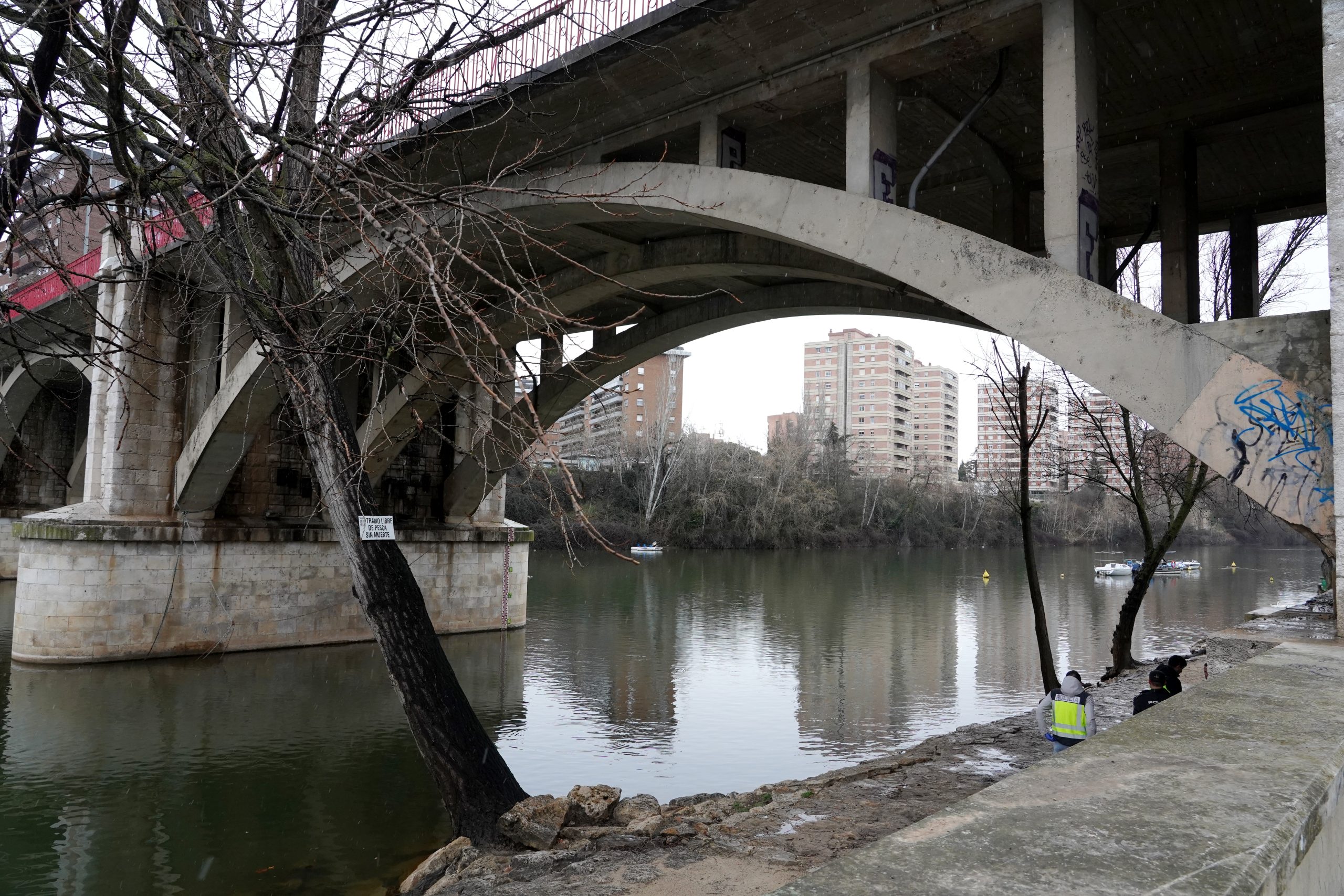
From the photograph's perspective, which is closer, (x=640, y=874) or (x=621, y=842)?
(x=640, y=874)

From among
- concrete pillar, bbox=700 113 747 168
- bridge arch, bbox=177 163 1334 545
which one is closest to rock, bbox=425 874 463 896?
bridge arch, bbox=177 163 1334 545

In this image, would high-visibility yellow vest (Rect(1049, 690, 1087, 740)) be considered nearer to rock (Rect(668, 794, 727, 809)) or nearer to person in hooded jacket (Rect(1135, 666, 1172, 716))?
person in hooded jacket (Rect(1135, 666, 1172, 716))

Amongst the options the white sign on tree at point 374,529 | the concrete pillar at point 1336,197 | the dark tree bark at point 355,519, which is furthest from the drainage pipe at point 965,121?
the white sign on tree at point 374,529

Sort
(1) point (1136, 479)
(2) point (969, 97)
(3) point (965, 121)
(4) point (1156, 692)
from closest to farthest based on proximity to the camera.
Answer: (4) point (1156, 692), (3) point (965, 121), (2) point (969, 97), (1) point (1136, 479)

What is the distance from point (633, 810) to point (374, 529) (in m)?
2.53

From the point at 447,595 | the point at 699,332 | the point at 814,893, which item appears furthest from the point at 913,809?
the point at 447,595

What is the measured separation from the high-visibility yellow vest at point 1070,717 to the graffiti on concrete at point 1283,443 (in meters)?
2.05

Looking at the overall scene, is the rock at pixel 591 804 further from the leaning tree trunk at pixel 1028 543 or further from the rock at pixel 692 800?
the leaning tree trunk at pixel 1028 543

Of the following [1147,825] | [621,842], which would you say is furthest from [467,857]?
[1147,825]

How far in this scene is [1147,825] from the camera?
1.43 meters

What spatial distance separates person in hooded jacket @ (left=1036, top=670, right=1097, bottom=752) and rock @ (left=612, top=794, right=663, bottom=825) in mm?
2868

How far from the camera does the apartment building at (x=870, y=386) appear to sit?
99.1m

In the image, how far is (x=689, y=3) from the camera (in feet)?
22.1

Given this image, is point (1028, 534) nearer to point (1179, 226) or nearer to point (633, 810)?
point (1179, 226)
